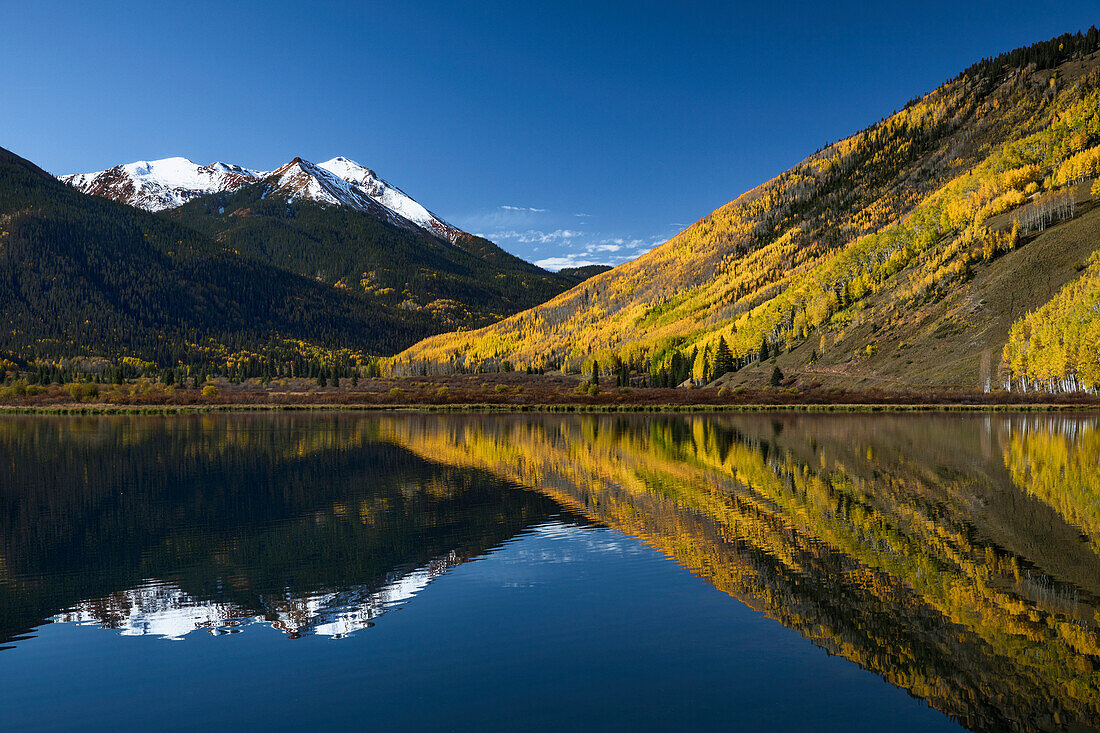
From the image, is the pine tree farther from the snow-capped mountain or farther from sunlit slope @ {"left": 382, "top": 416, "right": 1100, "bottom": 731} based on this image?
the snow-capped mountain

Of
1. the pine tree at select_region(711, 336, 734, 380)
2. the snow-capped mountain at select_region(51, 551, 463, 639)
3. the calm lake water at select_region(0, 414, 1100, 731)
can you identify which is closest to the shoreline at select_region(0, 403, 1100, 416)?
the pine tree at select_region(711, 336, 734, 380)

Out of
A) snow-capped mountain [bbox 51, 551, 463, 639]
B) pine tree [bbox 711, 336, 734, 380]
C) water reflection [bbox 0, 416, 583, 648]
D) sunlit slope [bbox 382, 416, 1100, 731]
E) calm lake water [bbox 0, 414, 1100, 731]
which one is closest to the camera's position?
calm lake water [bbox 0, 414, 1100, 731]

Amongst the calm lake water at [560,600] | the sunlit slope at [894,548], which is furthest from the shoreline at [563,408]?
the calm lake water at [560,600]

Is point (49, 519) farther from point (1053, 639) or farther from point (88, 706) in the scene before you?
point (1053, 639)

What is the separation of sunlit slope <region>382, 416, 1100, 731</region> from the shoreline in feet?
175

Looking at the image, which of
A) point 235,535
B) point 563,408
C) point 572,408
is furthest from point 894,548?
point 563,408

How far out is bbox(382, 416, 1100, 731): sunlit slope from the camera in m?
13.4

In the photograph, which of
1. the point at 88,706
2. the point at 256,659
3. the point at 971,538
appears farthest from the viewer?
Answer: the point at 971,538

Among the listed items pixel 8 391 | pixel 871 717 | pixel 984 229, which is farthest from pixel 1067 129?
pixel 8 391

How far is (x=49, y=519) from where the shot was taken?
96.1ft

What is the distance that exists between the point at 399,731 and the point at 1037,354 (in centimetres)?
12315

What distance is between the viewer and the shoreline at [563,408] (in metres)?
100

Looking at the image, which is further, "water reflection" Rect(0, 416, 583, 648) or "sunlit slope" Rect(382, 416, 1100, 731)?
"water reflection" Rect(0, 416, 583, 648)

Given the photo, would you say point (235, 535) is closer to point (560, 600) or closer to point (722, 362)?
point (560, 600)
